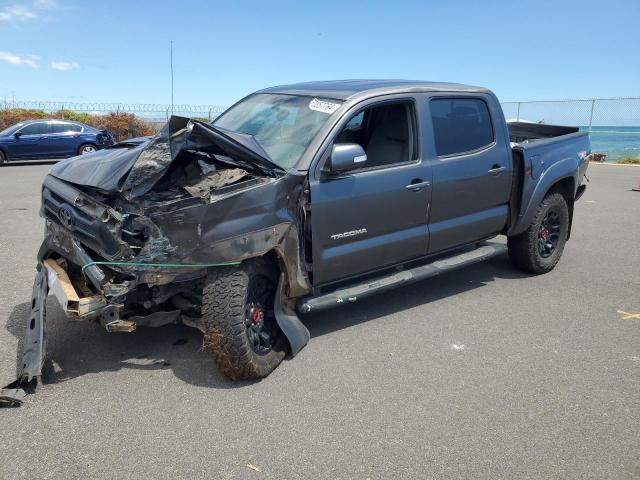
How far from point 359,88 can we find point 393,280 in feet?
5.29

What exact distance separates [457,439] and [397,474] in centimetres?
48

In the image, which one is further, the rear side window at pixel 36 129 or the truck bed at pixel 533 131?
the rear side window at pixel 36 129

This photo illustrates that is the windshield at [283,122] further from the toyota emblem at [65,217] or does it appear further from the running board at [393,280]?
the toyota emblem at [65,217]

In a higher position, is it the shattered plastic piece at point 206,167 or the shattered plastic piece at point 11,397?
the shattered plastic piece at point 206,167

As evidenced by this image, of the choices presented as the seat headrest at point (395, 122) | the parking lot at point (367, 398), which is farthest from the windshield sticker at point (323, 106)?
the parking lot at point (367, 398)

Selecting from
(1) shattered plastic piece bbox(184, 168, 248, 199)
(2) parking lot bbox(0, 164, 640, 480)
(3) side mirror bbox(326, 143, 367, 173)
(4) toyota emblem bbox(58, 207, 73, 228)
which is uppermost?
(3) side mirror bbox(326, 143, 367, 173)

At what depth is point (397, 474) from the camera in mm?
2811

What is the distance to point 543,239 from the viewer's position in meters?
6.04

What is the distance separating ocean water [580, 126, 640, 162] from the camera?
75.3 feet

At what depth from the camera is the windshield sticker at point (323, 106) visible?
429cm

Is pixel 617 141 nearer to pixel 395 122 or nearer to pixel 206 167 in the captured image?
pixel 395 122

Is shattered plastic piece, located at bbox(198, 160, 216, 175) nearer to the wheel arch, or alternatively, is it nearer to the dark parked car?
the wheel arch

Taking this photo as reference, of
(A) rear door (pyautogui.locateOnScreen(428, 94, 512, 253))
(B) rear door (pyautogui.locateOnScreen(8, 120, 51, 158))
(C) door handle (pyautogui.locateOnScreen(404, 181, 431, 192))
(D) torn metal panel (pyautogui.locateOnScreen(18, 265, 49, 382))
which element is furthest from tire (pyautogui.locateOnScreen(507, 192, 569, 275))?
(B) rear door (pyautogui.locateOnScreen(8, 120, 51, 158))

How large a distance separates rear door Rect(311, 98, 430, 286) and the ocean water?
1624cm
